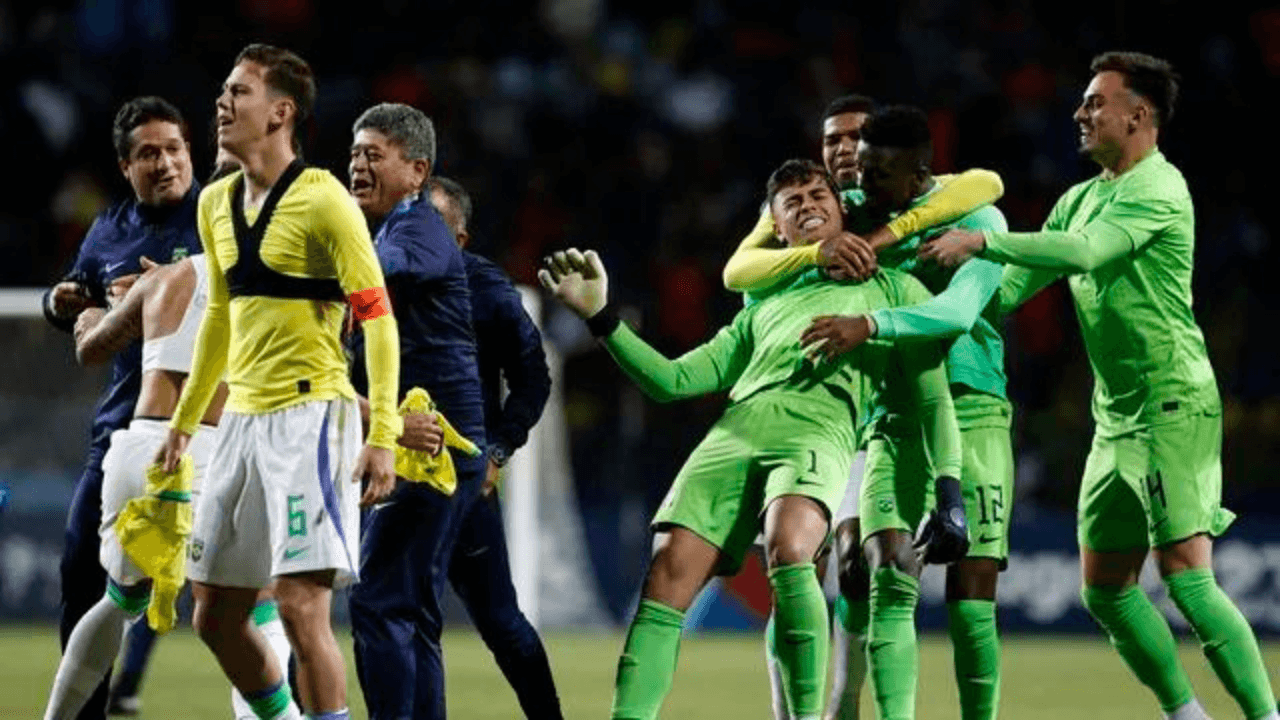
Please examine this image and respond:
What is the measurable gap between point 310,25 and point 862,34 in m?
4.34

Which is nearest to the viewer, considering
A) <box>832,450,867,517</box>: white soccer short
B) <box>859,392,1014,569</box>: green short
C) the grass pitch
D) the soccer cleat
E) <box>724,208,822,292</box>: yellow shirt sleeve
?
<box>724,208,822,292</box>: yellow shirt sleeve

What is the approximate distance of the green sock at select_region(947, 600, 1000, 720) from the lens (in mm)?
8570

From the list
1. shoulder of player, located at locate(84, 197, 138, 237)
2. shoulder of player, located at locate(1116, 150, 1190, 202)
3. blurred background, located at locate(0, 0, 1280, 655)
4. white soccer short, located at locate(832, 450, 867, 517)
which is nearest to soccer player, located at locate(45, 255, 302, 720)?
shoulder of player, located at locate(84, 197, 138, 237)

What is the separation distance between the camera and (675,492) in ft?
26.1

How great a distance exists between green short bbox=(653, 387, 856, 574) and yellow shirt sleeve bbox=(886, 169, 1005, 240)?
665 mm

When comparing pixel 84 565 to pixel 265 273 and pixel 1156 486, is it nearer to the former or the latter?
pixel 265 273

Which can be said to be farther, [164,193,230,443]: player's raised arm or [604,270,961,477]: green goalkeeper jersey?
[604,270,961,477]: green goalkeeper jersey

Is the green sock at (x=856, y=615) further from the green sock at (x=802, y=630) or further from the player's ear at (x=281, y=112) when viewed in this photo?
the player's ear at (x=281, y=112)

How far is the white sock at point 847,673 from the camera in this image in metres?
9.09

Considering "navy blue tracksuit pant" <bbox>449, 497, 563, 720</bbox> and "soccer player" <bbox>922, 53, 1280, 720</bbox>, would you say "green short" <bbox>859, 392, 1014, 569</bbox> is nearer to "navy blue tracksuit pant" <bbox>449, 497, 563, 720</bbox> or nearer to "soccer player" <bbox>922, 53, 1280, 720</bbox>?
"soccer player" <bbox>922, 53, 1280, 720</bbox>

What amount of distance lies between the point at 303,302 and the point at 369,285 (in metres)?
0.27

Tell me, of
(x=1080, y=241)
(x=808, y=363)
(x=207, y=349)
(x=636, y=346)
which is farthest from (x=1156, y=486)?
(x=207, y=349)

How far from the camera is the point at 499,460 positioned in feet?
29.1

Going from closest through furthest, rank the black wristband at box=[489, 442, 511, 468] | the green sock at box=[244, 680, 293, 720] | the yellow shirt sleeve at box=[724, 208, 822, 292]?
the green sock at box=[244, 680, 293, 720] → the yellow shirt sleeve at box=[724, 208, 822, 292] → the black wristband at box=[489, 442, 511, 468]
